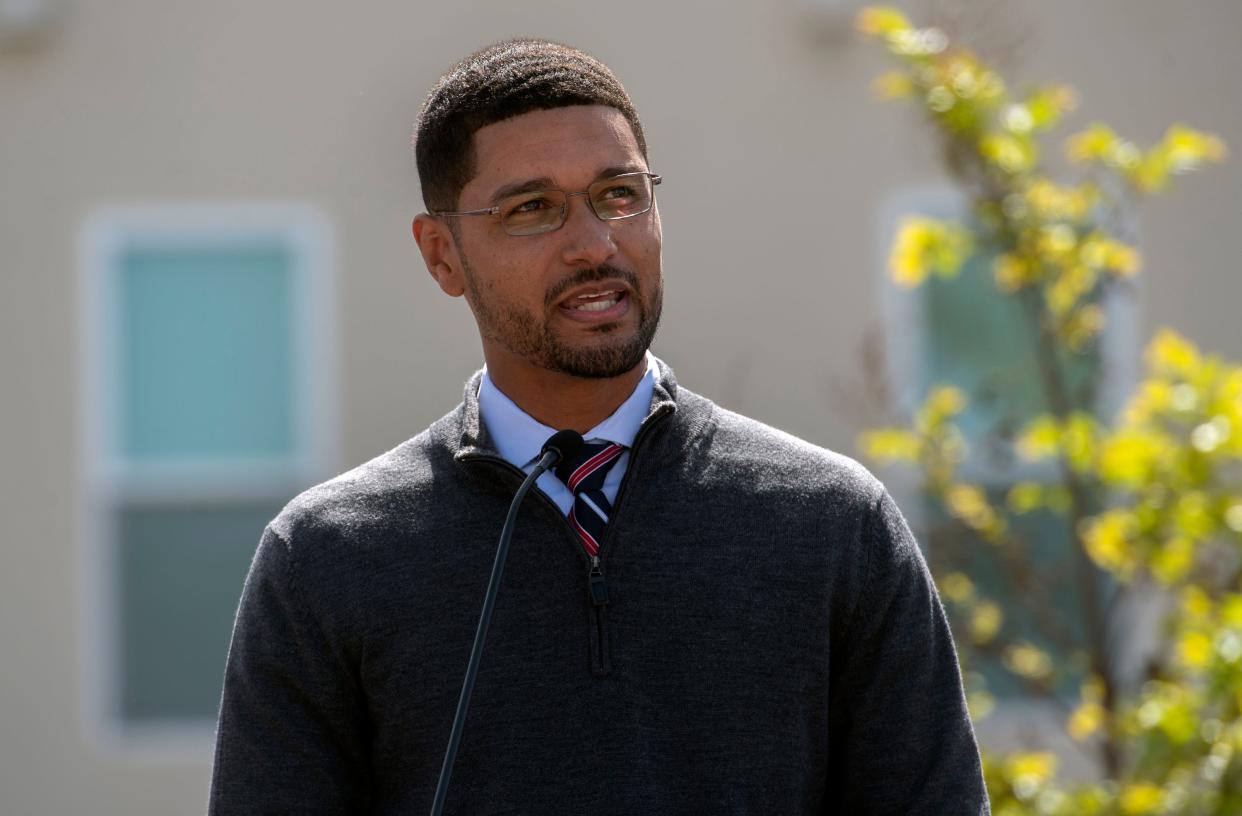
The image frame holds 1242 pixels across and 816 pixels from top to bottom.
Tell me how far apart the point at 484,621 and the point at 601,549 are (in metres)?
0.22

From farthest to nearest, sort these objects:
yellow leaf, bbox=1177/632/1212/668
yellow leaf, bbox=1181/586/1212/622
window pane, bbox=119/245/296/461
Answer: window pane, bbox=119/245/296/461, yellow leaf, bbox=1181/586/1212/622, yellow leaf, bbox=1177/632/1212/668

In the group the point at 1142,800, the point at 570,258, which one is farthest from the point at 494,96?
the point at 1142,800

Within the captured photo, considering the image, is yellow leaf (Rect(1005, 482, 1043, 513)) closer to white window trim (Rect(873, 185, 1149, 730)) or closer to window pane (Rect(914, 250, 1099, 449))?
white window trim (Rect(873, 185, 1149, 730))

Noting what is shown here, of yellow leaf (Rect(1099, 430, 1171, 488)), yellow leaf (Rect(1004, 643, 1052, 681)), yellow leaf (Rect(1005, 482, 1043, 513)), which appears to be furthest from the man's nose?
yellow leaf (Rect(1004, 643, 1052, 681))

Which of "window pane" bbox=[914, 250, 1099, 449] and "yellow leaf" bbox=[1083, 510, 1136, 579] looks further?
"window pane" bbox=[914, 250, 1099, 449]

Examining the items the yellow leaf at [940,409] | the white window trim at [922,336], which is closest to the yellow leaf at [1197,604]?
the yellow leaf at [940,409]

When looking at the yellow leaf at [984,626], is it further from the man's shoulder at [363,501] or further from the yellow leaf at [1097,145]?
the man's shoulder at [363,501]

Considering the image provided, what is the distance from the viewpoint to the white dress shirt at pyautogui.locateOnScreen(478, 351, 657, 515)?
2293 millimetres

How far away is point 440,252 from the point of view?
249 centimetres

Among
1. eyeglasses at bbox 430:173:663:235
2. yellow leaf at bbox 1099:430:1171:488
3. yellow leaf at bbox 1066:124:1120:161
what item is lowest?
yellow leaf at bbox 1099:430:1171:488

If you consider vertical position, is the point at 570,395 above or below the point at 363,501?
above

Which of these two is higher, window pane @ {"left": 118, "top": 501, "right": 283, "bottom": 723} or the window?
the window

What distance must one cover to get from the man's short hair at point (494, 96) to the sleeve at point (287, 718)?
56cm

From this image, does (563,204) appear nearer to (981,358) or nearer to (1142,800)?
(1142,800)
